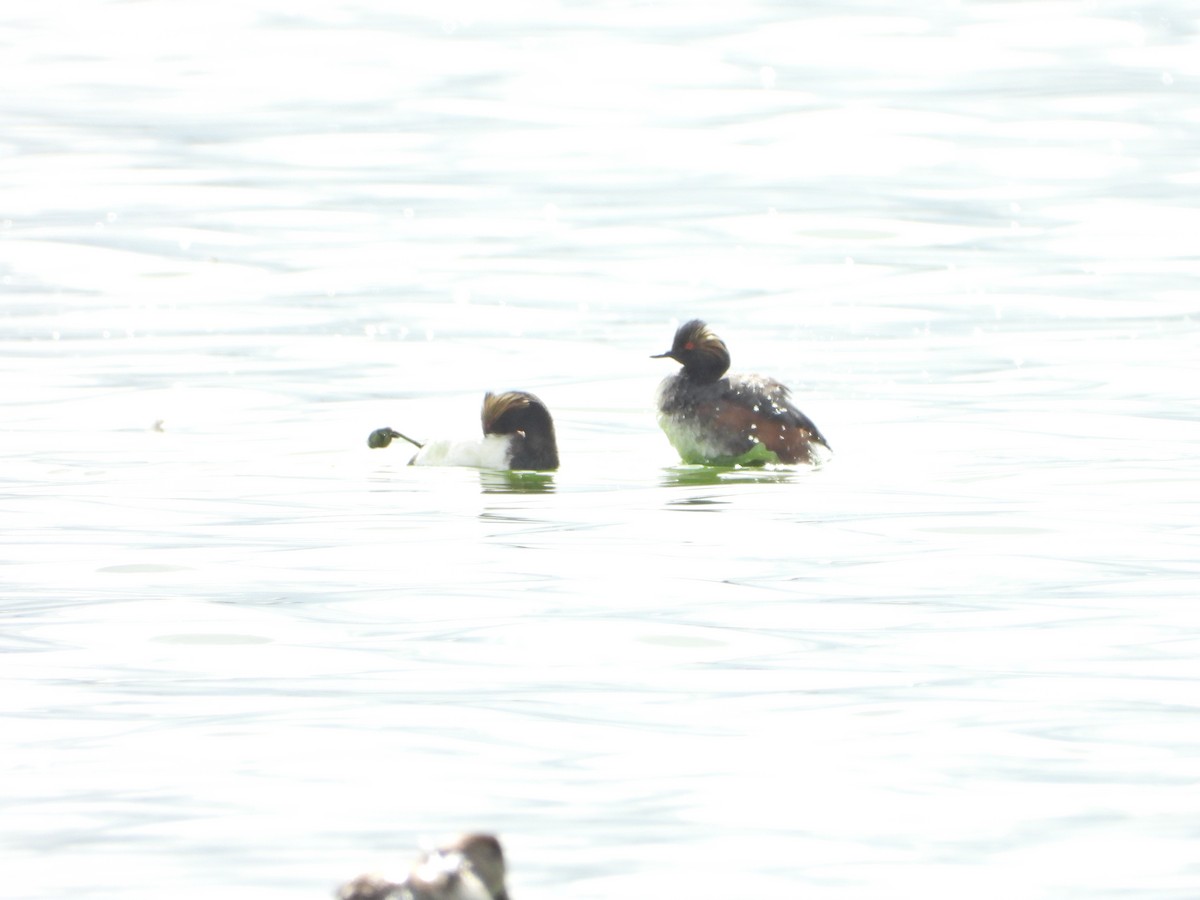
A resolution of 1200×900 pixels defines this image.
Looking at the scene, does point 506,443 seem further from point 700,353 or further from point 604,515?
point 604,515

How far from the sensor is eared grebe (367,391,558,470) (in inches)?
575

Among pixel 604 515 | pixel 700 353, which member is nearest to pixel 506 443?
pixel 700 353

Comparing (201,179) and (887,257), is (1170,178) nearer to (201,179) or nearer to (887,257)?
(887,257)

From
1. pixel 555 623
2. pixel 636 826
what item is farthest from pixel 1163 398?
pixel 636 826

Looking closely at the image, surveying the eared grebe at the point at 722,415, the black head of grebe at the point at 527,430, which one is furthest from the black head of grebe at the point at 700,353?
the black head of grebe at the point at 527,430

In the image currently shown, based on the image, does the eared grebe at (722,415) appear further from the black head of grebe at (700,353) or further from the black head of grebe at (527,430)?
the black head of grebe at (527,430)

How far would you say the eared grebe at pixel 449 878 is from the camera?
4.80 metres

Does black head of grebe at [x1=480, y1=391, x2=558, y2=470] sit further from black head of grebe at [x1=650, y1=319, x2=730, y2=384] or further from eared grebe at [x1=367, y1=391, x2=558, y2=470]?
black head of grebe at [x1=650, y1=319, x2=730, y2=384]

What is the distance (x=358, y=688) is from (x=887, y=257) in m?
17.3

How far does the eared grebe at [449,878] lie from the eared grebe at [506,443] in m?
9.51

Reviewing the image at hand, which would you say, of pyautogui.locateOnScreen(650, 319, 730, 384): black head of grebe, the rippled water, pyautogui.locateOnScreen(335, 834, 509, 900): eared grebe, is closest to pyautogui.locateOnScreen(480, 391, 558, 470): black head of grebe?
the rippled water

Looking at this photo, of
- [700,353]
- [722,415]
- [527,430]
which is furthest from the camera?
[700,353]

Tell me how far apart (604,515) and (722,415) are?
2.35 metres

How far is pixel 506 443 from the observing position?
14633 mm
